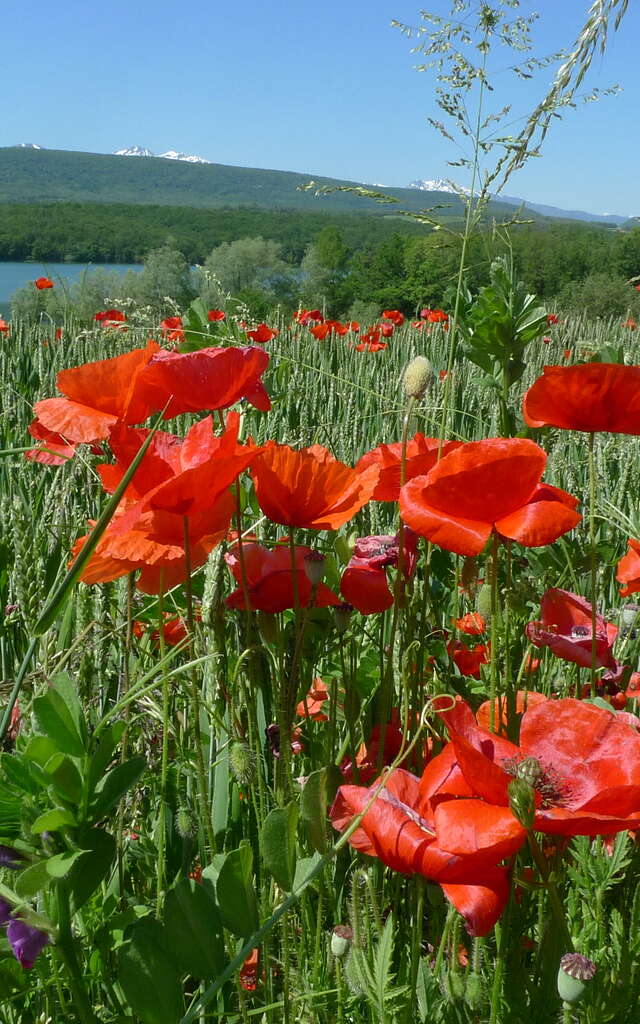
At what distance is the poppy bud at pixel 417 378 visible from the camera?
2.44 feet

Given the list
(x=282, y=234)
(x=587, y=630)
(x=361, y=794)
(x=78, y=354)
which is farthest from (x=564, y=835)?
(x=282, y=234)

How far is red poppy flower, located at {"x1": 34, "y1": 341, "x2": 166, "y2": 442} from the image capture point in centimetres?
74

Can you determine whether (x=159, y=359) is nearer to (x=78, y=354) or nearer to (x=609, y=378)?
(x=609, y=378)

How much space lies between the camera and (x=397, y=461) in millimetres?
853

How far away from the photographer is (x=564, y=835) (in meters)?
0.56

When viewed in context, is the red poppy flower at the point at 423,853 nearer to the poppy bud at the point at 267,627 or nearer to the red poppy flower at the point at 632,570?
the poppy bud at the point at 267,627

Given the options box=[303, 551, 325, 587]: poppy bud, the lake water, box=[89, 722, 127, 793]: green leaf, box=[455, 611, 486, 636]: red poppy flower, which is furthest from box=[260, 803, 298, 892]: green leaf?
the lake water

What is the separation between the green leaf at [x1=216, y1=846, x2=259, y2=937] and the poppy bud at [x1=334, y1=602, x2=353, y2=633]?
0.85 ft

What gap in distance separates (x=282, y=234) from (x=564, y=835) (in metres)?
41.6

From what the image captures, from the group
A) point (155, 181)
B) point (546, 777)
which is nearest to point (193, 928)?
point (546, 777)

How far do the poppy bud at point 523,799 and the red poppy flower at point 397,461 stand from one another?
15.7 inches

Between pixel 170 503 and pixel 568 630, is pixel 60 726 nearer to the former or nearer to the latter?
pixel 170 503

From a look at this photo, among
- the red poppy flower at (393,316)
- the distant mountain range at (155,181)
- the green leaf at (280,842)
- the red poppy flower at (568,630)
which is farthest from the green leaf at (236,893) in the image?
the distant mountain range at (155,181)

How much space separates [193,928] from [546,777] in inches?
10.1
